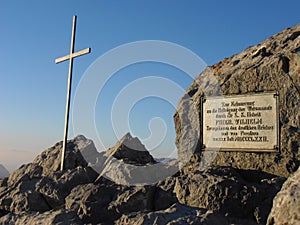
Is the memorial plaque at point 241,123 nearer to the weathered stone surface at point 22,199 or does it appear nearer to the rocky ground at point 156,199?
the rocky ground at point 156,199

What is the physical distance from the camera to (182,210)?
14.3ft

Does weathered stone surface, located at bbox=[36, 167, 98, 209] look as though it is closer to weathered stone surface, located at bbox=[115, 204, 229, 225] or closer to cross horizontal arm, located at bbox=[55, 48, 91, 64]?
weathered stone surface, located at bbox=[115, 204, 229, 225]

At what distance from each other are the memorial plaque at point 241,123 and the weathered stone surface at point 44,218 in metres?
2.92

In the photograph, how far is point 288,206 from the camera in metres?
3.17

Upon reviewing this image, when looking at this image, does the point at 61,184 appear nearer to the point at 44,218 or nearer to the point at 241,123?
the point at 44,218

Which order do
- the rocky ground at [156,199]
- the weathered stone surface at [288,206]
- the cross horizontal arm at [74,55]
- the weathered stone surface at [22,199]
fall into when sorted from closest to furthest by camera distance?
the weathered stone surface at [288,206]
the rocky ground at [156,199]
the weathered stone surface at [22,199]
the cross horizontal arm at [74,55]

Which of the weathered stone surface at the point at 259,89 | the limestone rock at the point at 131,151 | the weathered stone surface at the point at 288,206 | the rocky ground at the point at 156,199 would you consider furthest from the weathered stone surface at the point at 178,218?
the limestone rock at the point at 131,151

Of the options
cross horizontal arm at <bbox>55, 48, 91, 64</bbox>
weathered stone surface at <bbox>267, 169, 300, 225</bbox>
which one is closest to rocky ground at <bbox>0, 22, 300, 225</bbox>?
weathered stone surface at <bbox>267, 169, 300, 225</bbox>

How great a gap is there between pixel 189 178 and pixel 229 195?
2.30 feet

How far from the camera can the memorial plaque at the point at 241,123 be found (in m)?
6.18

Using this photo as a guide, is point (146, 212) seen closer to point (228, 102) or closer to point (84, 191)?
point (84, 191)

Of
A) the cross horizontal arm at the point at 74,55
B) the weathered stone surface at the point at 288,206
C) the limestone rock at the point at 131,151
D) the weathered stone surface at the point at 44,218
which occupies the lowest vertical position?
the weathered stone surface at the point at 44,218

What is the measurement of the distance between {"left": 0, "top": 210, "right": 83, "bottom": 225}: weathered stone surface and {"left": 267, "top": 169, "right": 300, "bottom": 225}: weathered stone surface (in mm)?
2781

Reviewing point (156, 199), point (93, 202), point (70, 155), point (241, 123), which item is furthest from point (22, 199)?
point (241, 123)
